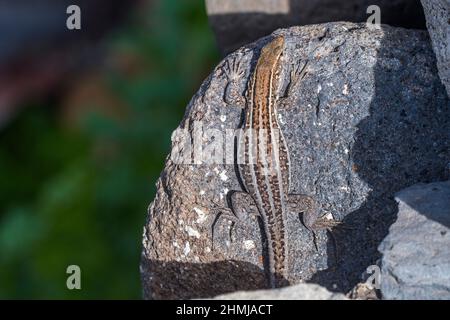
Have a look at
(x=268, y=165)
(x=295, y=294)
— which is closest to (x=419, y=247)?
(x=295, y=294)

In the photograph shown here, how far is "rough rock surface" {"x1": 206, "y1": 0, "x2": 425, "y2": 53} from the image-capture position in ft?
18.3

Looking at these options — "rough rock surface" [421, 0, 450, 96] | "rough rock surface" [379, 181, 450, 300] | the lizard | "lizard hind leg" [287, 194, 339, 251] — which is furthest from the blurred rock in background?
"rough rock surface" [379, 181, 450, 300]

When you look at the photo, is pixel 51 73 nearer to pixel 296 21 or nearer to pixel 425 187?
pixel 296 21

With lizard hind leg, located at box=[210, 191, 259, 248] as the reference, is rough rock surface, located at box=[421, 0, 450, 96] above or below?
above

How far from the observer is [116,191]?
371 inches

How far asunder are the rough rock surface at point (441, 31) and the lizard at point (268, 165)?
29.7 inches

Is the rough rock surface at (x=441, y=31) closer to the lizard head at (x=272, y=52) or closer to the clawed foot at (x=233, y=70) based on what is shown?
the lizard head at (x=272, y=52)

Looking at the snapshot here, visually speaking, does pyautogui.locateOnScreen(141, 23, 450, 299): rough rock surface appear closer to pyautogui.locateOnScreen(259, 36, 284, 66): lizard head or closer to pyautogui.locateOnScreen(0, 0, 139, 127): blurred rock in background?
pyautogui.locateOnScreen(259, 36, 284, 66): lizard head

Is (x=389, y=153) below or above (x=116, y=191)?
above

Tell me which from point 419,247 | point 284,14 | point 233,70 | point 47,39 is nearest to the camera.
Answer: point 419,247

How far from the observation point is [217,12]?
20.0ft

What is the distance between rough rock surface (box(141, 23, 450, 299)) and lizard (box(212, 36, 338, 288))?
52 millimetres

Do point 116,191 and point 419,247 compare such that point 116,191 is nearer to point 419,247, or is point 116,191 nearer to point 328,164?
point 328,164

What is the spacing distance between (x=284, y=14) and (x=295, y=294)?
2.66 m
